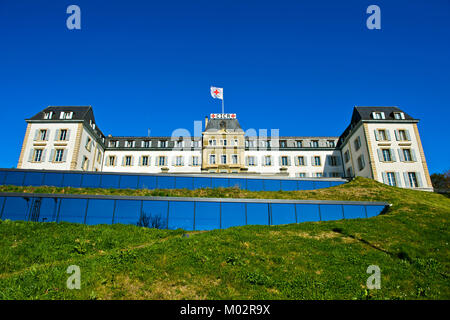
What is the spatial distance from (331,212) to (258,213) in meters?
6.35

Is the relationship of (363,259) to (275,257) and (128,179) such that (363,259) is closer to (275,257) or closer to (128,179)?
(275,257)

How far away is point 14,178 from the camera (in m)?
30.9

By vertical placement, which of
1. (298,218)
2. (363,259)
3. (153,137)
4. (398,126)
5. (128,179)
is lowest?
(363,259)

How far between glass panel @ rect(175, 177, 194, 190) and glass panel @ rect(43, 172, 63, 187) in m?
12.7

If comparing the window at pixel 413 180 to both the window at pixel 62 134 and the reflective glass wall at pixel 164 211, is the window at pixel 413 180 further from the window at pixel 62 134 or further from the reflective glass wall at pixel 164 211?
the window at pixel 62 134

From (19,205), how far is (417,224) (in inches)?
1110

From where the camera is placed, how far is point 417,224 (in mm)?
18875

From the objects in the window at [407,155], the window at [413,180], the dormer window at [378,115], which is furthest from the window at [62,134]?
the window at [413,180]

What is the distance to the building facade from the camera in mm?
40594

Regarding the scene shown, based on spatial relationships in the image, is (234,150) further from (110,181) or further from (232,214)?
(232,214)

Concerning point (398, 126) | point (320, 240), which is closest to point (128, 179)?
point (320, 240)

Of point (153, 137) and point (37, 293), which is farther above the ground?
point (153, 137)

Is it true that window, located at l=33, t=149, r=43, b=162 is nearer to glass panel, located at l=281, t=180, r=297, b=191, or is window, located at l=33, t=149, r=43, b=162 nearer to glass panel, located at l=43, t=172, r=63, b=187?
glass panel, located at l=43, t=172, r=63, b=187

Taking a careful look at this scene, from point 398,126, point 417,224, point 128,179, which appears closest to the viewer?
point 417,224
